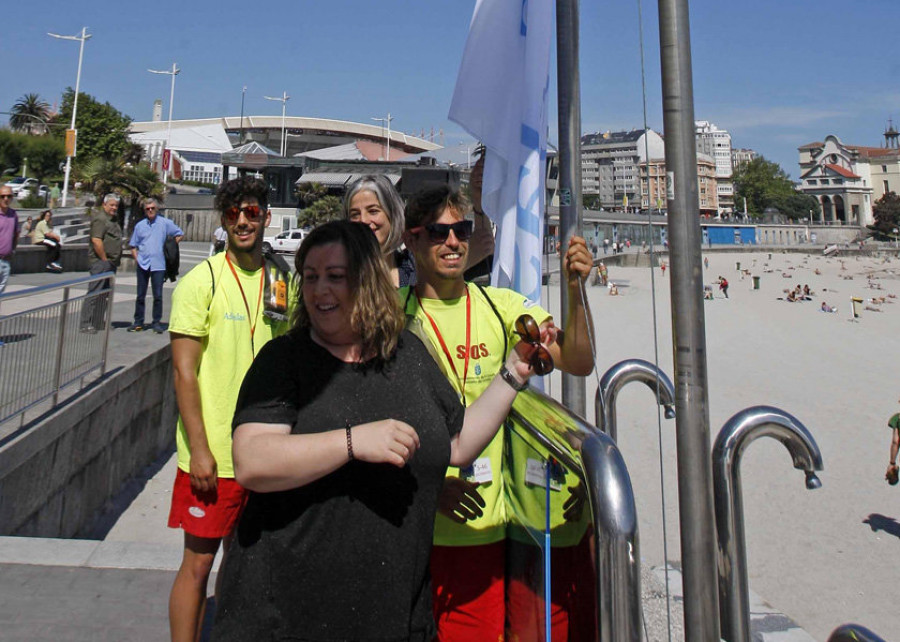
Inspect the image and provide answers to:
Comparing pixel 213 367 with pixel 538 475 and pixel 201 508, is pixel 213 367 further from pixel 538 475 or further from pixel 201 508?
pixel 538 475

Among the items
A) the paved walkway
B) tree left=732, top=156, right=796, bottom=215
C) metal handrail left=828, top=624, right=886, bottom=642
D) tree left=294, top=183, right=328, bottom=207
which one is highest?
tree left=732, top=156, right=796, bottom=215

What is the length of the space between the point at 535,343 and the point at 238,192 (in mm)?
1441

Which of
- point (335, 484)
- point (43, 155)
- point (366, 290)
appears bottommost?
point (335, 484)

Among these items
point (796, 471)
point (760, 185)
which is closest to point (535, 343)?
point (796, 471)

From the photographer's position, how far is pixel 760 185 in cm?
13362

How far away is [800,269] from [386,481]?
72805 mm

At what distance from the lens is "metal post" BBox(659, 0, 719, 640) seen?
2080mm

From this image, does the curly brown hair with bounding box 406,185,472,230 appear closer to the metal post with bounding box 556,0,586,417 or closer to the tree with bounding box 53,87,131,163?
the metal post with bounding box 556,0,586,417

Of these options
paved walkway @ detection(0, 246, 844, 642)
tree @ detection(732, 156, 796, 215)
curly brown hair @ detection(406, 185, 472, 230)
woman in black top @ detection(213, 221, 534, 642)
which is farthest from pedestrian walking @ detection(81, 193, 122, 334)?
tree @ detection(732, 156, 796, 215)

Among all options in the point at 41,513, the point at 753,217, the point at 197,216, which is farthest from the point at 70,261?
the point at 753,217

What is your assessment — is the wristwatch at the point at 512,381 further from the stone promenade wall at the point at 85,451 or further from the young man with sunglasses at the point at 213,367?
the stone promenade wall at the point at 85,451

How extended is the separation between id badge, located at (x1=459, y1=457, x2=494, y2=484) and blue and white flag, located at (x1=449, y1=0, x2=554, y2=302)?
110 centimetres

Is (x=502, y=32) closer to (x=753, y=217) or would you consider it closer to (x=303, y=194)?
(x=303, y=194)

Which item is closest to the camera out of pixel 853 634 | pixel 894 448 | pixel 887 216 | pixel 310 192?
pixel 853 634
